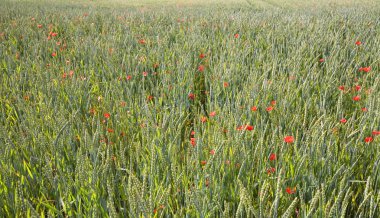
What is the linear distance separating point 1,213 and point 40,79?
1310mm

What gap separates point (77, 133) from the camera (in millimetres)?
1479

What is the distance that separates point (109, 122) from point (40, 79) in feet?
2.56

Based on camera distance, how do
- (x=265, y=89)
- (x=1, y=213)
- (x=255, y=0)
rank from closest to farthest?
(x=1, y=213), (x=265, y=89), (x=255, y=0)

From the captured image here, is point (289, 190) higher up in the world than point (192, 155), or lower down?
lower down

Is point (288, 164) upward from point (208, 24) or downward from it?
downward

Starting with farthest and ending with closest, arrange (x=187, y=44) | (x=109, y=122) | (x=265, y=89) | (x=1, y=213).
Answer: (x=187, y=44) → (x=265, y=89) → (x=109, y=122) → (x=1, y=213)

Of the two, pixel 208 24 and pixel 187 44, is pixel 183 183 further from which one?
pixel 208 24

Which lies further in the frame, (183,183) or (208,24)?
(208,24)

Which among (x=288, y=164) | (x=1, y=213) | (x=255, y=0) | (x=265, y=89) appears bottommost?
(x=1, y=213)

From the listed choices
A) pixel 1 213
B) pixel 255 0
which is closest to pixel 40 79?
pixel 1 213

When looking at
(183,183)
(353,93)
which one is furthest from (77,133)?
(353,93)

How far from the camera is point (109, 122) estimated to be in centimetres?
169

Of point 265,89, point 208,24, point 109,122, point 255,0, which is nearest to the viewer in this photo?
point 109,122

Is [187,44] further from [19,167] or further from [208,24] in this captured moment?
[19,167]
